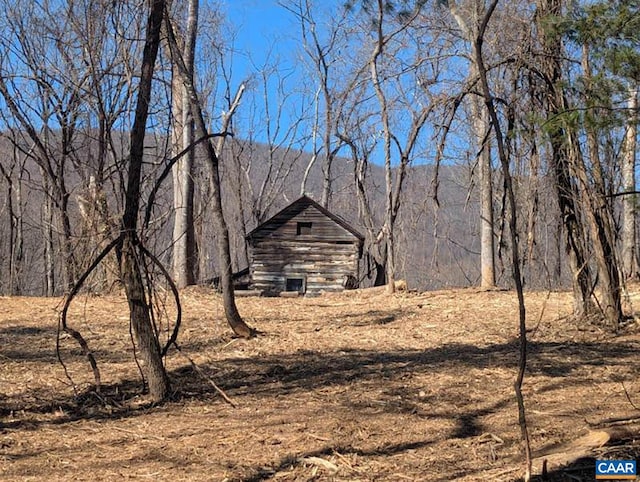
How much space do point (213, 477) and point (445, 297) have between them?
366 inches

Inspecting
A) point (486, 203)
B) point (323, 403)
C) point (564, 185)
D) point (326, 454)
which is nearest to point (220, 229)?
point (323, 403)

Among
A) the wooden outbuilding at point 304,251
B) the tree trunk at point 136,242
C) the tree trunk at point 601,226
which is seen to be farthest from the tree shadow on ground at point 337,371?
the wooden outbuilding at point 304,251

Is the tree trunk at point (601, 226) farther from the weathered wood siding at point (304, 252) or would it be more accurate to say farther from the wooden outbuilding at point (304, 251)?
the weathered wood siding at point (304, 252)

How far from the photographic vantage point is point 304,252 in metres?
23.5

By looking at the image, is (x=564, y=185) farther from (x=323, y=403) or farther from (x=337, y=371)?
(x=323, y=403)

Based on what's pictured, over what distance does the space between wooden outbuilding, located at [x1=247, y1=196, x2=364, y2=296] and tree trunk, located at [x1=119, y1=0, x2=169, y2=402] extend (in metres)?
17.3

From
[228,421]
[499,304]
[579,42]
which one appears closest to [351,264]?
[499,304]

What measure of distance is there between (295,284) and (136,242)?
18.0 meters

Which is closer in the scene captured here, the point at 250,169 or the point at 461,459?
the point at 461,459

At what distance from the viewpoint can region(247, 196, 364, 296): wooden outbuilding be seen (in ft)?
76.7

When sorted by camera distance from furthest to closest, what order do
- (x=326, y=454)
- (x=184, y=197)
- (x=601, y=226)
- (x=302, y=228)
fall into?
1. (x=302, y=228)
2. (x=184, y=197)
3. (x=601, y=226)
4. (x=326, y=454)

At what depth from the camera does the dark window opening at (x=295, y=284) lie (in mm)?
23375

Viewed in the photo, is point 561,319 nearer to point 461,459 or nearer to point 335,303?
point 335,303

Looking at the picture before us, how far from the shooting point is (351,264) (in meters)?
23.4
